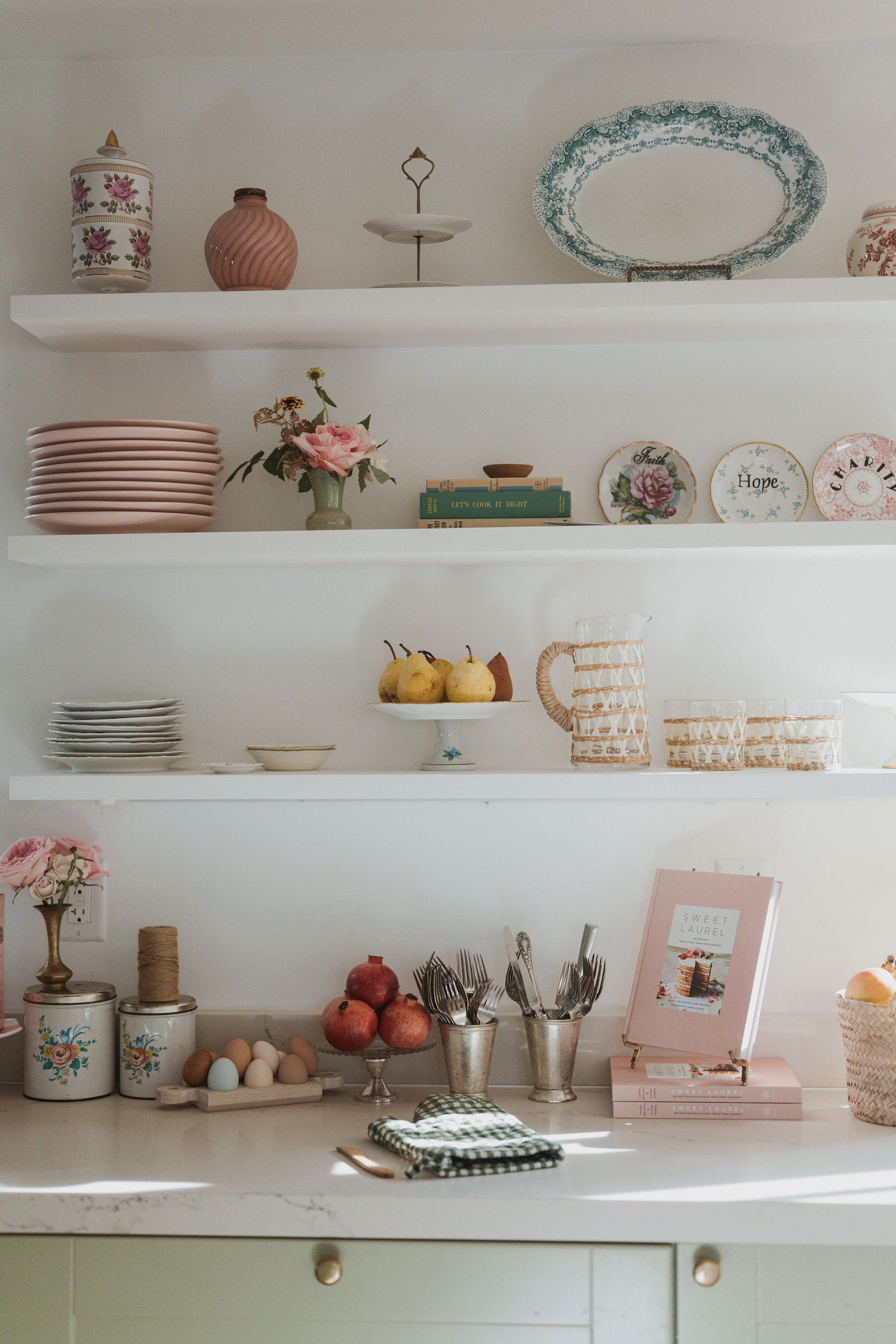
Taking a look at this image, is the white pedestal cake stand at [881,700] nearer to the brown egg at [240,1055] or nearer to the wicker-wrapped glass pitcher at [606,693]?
the wicker-wrapped glass pitcher at [606,693]

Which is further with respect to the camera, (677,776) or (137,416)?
(137,416)

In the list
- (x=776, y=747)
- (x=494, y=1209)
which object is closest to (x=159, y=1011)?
(x=494, y=1209)

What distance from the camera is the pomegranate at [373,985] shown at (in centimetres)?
171

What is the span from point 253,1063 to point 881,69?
1891mm

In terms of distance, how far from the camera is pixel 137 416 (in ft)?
6.31

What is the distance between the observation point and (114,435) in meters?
1.65

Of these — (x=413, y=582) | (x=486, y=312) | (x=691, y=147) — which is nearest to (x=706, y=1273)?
(x=413, y=582)

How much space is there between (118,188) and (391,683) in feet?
2.81

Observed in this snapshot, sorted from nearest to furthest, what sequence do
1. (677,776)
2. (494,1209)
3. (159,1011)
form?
(494,1209), (677,776), (159,1011)

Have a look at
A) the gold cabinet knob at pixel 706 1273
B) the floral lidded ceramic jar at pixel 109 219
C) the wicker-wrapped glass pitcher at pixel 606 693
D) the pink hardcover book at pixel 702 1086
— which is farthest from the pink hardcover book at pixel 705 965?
the floral lidded ceramic jar at pixel 109 219

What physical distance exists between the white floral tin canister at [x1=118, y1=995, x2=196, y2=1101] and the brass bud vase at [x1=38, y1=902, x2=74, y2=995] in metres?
0.11

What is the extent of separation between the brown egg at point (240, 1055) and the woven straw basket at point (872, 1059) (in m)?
0.90

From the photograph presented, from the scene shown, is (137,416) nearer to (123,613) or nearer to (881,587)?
(123,613)

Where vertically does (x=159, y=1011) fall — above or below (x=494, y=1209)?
above
